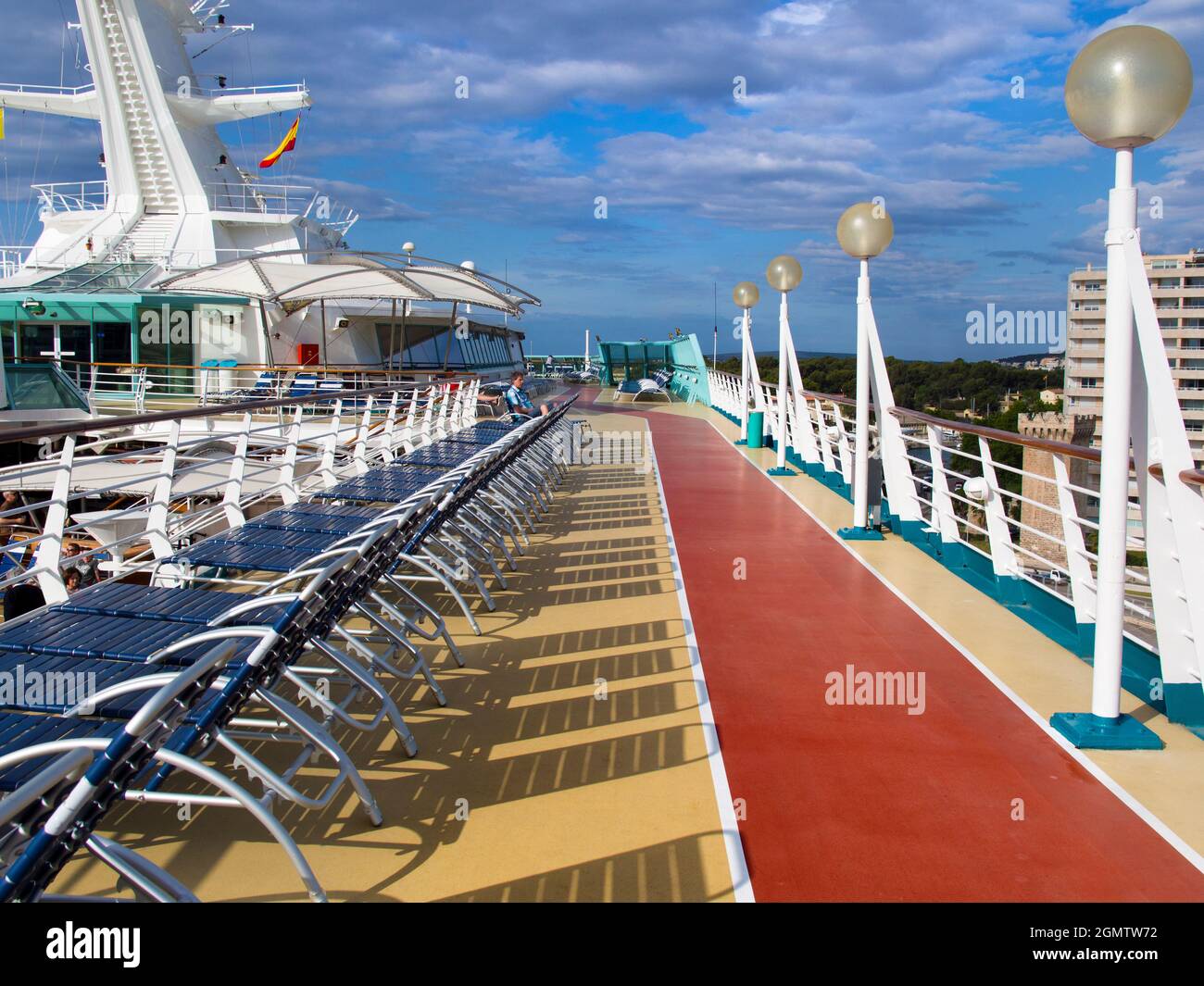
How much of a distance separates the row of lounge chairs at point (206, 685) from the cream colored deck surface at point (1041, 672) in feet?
7.39

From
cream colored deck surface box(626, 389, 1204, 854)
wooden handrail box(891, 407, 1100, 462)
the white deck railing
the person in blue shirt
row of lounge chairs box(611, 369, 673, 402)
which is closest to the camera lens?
cream colored deck surface box(626, 389, 1204, 854)

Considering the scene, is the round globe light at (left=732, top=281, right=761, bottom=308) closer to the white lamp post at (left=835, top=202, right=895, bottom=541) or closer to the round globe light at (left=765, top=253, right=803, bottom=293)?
the round globe light at (left=765, top=253, right=803, bottom=293)

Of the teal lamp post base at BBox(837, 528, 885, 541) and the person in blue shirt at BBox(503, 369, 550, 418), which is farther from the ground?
the person in blue shirt at BBox(503, 369, 550, 418)

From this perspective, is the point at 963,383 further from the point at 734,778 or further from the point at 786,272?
the point at 734,778

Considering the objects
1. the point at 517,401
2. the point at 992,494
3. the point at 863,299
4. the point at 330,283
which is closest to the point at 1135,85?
the point at 992,494

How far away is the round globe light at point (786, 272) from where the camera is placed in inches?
401

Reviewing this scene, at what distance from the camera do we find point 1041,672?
3900 mm

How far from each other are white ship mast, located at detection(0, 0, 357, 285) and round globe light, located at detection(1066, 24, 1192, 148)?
762 inches

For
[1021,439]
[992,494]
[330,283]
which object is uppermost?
[330,283]

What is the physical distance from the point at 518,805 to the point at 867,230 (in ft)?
16.2

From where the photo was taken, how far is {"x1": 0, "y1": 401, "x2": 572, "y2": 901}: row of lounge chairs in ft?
5.33

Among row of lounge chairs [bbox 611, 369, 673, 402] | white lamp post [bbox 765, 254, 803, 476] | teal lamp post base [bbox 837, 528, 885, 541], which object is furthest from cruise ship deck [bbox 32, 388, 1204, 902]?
row of lounge chairs [bbox 611, 369, 673, 402]

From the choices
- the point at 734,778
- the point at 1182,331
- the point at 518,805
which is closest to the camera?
the point at 518,805
